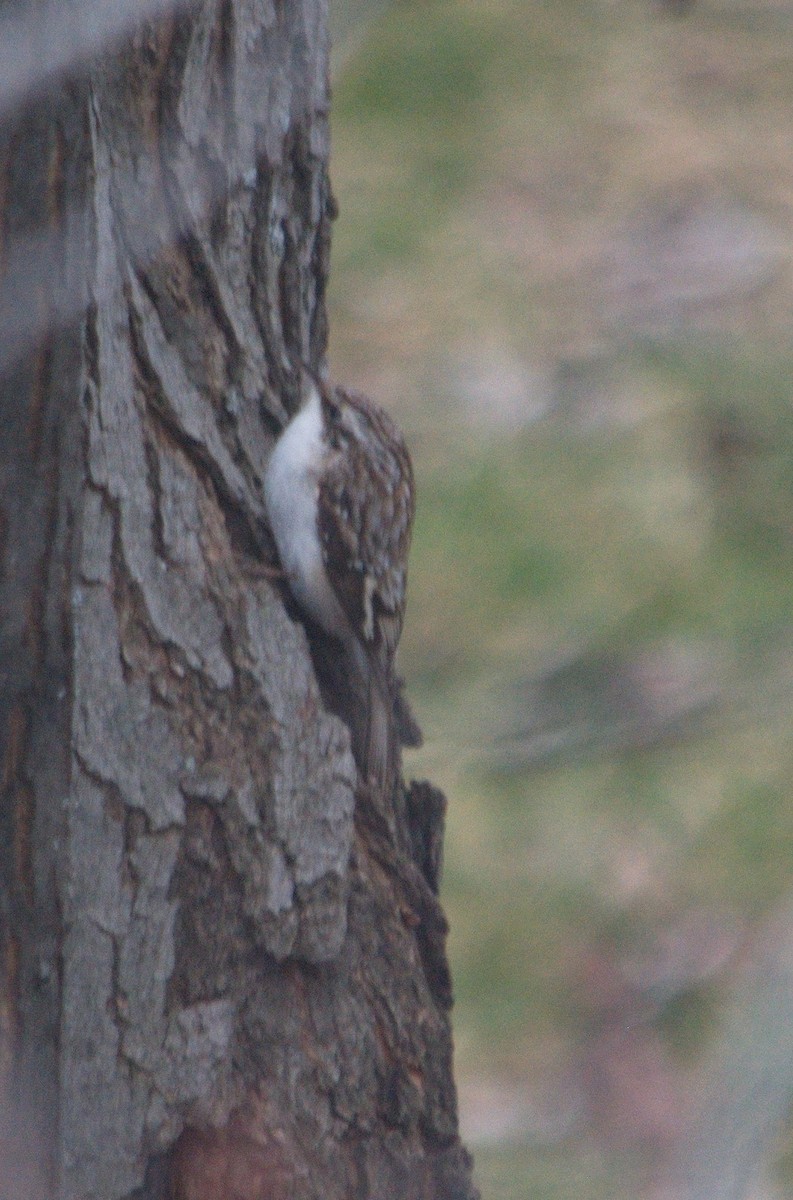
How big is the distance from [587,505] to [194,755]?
293 centimetres

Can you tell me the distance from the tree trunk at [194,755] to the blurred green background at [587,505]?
31.0 inches

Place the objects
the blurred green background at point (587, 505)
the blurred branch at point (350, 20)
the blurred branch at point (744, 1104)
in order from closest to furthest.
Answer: the blurred branch at point (744, 1104) → the blurred branch at point (350, 20) → the blurred green background at point (587, 505)

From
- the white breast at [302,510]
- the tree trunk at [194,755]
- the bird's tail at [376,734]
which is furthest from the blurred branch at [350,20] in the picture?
the bird's tail at [376,734]

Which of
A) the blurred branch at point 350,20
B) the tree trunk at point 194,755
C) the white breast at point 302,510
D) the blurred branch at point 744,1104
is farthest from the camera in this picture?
the white breast at point 302,510

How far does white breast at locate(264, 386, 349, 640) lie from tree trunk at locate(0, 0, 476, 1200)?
1.7 inches

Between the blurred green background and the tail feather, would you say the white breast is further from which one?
the blurred green background

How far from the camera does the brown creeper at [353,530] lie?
2.70 meters

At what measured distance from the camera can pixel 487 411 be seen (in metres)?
5.41

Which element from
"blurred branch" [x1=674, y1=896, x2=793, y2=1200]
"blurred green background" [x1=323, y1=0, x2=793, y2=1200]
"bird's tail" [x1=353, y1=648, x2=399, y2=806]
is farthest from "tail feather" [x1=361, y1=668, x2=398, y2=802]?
"blurred branch" [x1=674, y1=896, x2=793, y2=1200]

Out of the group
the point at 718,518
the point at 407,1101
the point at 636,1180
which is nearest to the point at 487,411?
the point at 718,518

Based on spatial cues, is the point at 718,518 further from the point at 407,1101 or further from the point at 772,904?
the point at 407,1101

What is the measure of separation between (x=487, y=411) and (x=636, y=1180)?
246 cm

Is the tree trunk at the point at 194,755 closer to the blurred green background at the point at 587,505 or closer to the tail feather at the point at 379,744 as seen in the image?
the tail feather at the point at 379,744

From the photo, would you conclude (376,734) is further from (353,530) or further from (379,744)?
(353,530)
